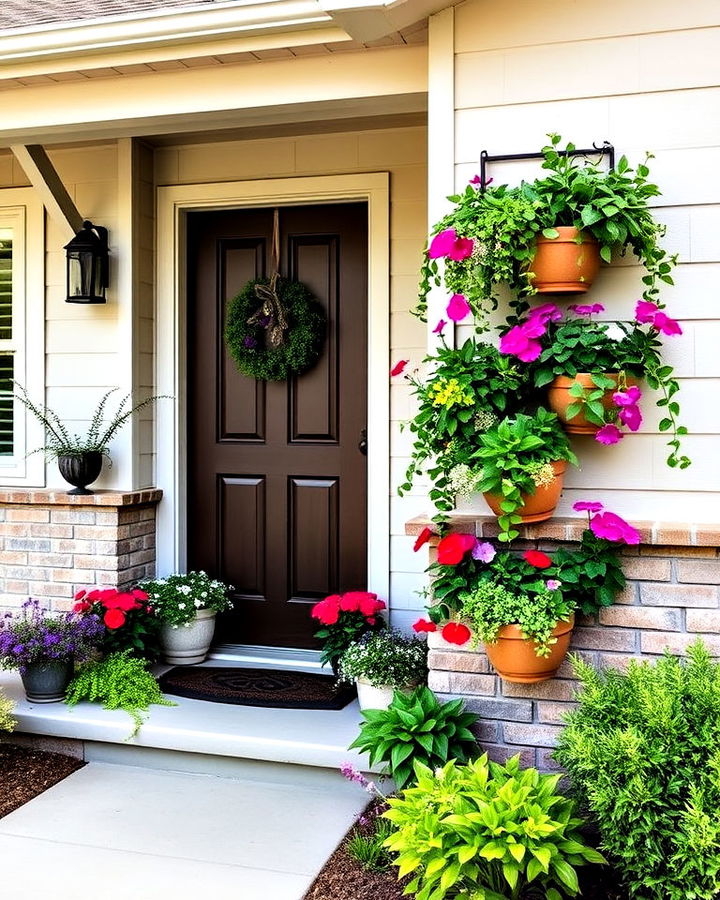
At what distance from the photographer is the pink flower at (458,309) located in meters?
2.52

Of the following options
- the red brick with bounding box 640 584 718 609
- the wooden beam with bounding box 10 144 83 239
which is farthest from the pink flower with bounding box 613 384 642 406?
the wooden beam with bounding box 10 144 83 239

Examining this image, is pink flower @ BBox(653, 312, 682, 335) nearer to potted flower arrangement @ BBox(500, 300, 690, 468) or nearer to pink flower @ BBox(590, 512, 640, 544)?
potted flower arrangement @ BBox(500, 300, 690, 468)

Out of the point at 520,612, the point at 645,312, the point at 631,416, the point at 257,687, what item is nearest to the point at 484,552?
the point at 520,612

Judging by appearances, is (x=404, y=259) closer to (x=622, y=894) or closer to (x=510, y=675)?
(x=510, y=675)

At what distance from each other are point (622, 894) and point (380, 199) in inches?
109

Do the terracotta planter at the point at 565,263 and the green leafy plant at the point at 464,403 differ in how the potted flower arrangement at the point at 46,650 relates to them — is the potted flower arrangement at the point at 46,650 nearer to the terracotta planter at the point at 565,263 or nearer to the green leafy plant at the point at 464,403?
the green leafy plant at the point at 464,403

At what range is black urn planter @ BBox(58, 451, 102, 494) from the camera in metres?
3.89

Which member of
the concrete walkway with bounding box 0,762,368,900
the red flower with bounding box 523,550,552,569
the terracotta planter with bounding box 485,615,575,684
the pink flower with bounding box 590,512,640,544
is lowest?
the concrete walkway with bounding box 0,762,368,900

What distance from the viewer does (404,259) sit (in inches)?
151

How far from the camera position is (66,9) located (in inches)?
125

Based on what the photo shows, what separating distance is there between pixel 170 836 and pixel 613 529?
1.61m

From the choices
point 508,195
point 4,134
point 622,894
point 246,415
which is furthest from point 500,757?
point 4,134

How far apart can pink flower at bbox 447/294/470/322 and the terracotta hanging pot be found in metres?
0.31

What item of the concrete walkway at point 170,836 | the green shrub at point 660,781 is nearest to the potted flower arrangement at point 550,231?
the green shrub at point 660,781
